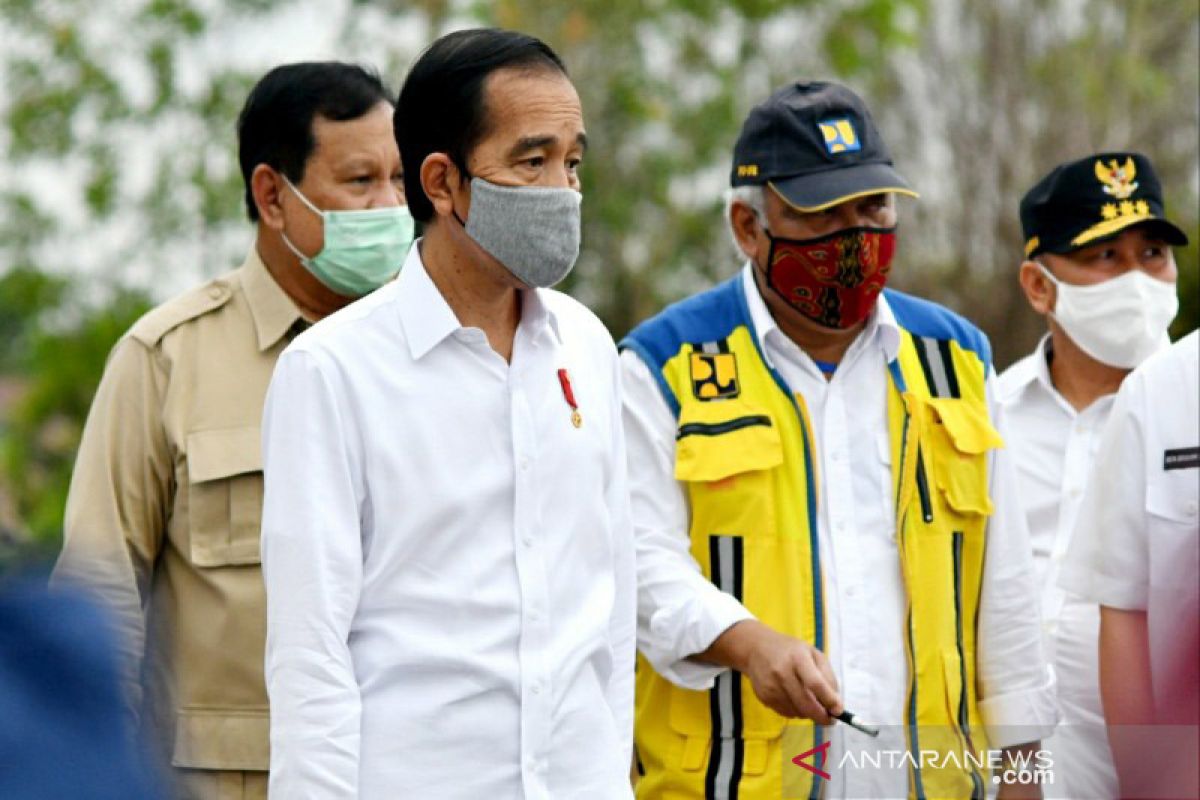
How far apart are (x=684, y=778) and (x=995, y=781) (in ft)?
2.60

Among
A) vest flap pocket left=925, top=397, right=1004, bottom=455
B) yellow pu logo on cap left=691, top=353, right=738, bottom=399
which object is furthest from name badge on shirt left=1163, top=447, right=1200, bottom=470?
yellow pu logo on cap left=691, top=353, right=738, bottom=399

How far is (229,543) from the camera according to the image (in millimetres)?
4578

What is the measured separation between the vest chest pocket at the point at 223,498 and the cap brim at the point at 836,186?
4.64ft

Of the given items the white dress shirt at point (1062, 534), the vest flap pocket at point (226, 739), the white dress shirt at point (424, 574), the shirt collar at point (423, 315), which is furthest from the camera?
the white dress shirt at point (1062, 534)

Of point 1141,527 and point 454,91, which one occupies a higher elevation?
point 454,91

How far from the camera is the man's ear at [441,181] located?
12.5 feet

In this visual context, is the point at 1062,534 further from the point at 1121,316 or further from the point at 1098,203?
the point at 1098,203

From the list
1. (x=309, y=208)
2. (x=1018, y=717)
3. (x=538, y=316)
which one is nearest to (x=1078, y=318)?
(x=1018, y=717)

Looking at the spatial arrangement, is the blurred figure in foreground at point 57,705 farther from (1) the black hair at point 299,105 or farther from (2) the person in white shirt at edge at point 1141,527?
(1) the black hair at point 299,105

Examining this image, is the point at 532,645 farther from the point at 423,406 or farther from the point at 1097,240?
the point at 1097,240

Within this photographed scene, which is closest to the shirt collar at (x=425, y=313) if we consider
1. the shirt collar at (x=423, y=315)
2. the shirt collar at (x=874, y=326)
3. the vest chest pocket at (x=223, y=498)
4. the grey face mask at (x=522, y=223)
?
the shirt collar at (x=423, y=315)

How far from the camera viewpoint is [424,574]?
356 centimetres

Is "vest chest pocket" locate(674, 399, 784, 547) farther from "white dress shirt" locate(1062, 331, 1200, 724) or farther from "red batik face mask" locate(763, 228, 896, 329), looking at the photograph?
"white dress shirt" locate(1062, 331, 1200, 724)

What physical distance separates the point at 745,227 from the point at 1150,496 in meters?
1.30
